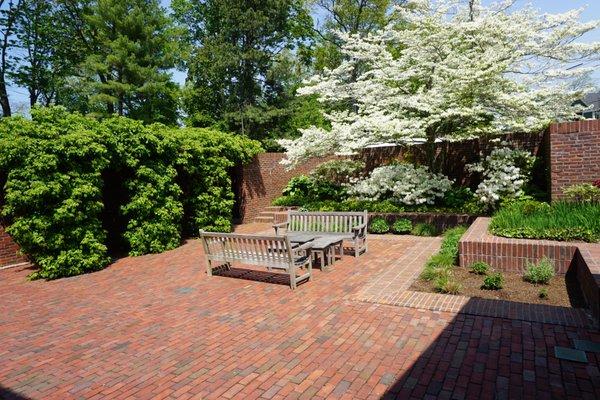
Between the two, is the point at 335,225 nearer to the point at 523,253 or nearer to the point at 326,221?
the point at 326,221

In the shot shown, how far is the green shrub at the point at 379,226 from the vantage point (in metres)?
10.7

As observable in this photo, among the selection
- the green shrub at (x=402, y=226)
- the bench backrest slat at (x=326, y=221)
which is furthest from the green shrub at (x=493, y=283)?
the green shrub at (x=402, y=226)

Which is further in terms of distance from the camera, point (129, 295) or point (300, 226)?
point (300, 226)

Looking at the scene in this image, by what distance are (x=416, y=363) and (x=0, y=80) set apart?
25.7 m

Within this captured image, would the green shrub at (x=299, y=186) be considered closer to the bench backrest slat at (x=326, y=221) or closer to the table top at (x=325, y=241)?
the bench backrest slat at (x=326, y=221)

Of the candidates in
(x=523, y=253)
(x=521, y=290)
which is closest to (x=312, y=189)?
(x=523, y=253)

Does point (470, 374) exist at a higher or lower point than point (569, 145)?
lower

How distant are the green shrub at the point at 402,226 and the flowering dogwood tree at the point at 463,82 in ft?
7.43

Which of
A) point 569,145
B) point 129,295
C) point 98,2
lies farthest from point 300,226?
point 98,2

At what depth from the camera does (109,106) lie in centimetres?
2272

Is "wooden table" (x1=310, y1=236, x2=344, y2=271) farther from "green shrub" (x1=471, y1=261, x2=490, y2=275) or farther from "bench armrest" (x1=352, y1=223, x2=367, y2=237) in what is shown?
"green shrub" (x1=471, y1=261, x2=490, y2=275)

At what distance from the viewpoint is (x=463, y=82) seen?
31.4ft

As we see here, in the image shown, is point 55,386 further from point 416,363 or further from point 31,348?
point 416,363

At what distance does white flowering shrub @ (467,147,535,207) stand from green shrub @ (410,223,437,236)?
4.70ft
